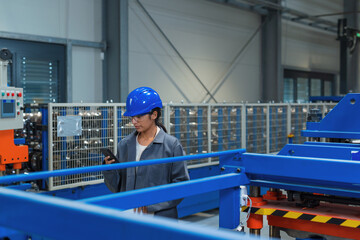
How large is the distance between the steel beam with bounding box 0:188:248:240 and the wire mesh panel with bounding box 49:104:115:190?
4.49 meters

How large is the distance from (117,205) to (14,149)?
373cm

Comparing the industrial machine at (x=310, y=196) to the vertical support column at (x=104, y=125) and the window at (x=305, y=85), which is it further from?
the window at (x=305, y=85)

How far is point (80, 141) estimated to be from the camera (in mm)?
5785

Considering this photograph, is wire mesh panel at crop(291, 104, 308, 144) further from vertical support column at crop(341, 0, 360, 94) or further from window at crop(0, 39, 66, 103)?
vertical support column at crop(341, 0, 360, 94)

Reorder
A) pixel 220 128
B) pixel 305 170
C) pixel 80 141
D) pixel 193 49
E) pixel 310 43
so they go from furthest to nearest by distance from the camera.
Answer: pixel 310 43 < pixel 193 49 < pixel 220 128 < pixel 80 141 < pixel 305 170

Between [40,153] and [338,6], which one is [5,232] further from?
[338,6]

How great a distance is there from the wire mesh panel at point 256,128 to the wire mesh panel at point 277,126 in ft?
0.70

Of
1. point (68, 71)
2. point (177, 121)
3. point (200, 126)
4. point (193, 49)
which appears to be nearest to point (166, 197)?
point (177, 121)

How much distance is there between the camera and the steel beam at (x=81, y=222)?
3.01ft

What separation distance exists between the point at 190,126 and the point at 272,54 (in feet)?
23.4

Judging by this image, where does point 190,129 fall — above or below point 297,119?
below

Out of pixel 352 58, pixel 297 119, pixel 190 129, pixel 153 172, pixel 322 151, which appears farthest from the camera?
pixel 352 58

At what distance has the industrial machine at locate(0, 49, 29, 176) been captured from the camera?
5.17m

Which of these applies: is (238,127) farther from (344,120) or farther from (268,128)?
(344,120)
